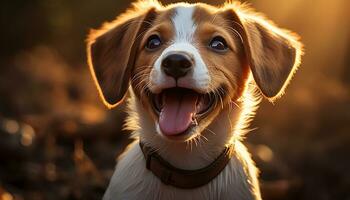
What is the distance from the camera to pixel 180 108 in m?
5.48

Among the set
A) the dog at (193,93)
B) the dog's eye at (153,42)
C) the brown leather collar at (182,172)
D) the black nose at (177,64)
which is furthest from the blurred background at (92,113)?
the black nose at (177,64)

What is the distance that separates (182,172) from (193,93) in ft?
2.07

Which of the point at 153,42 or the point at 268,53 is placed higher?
the point at 153,42

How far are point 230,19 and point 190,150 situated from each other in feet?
3.76

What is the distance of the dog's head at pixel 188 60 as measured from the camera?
5.40m

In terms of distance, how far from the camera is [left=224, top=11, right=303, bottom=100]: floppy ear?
228 inches

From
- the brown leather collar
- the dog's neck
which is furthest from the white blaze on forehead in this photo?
the brown leather collar

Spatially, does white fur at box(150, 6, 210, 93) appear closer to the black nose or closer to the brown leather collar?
the black nose

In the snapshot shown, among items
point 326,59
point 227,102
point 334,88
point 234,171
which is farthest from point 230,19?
point 326,59

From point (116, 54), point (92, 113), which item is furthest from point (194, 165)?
point (92, 113)

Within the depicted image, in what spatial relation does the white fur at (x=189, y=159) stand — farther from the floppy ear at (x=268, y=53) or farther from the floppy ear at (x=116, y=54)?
the floppy ear at (x=268, y=53)

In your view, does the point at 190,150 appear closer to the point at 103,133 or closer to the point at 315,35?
the point at 103,133

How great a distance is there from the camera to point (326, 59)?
1705 centimetres

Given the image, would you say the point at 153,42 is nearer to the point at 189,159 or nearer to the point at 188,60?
the point at 188,60
